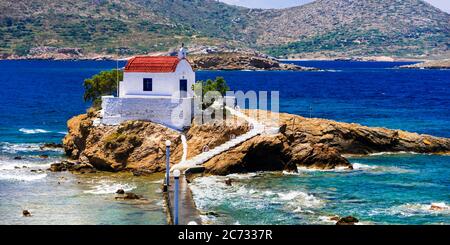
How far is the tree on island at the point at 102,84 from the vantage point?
50.1m

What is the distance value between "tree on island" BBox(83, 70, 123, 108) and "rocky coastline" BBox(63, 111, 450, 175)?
3532mm

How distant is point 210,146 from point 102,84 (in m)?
11.9

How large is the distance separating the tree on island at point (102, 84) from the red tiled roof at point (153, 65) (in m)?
4.45

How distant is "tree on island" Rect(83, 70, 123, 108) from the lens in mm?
50062

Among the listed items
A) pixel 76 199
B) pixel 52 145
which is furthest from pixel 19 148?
pixel 76 199

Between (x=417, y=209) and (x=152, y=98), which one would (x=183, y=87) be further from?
(x=417, y=209)

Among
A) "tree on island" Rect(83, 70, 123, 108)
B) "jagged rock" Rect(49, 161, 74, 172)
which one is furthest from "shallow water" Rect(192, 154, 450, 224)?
"tree on island" Rect(83, 70, 123, 108)

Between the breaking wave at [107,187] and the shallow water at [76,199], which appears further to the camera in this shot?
the breaking wave at [107,187]

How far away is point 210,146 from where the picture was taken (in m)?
42.3

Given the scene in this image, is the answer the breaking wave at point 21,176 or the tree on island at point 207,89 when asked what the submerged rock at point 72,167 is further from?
the tree on island at point 207,89

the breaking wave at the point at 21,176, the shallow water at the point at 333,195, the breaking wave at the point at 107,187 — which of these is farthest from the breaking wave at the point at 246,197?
the breaking wave at the point at 21,176

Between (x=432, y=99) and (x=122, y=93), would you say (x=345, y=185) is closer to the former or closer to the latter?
(x=122, y=93)

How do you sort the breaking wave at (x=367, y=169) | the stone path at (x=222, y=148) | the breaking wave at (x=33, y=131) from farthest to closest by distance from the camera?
1. the breaking wave at (x=33, y=131)
2. the breaking wave at (x=367, y=169)
3. the stone path at (x=222, y=148)

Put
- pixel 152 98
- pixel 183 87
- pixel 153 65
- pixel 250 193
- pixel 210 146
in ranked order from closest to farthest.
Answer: pixel 250 193
pixel 210 146
pixel 152 98
pixel 153 65
pixel 183 87
